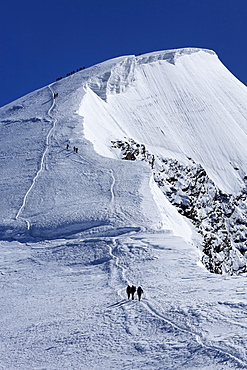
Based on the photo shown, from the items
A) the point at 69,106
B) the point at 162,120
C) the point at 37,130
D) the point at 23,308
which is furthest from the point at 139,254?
the point at 162,120

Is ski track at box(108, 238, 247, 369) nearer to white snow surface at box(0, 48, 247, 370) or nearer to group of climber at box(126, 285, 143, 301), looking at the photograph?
white snow surface at box(0, 48, 247, 370)

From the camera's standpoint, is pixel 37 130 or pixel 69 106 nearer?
pixel 37 130

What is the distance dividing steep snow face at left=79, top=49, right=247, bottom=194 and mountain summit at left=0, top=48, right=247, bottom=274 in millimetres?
157

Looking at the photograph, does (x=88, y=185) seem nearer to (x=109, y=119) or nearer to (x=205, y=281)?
(x=205, y=281)

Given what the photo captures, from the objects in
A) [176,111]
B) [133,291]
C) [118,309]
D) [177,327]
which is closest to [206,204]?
[176,111]

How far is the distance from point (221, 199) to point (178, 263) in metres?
25.9

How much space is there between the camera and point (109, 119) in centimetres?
4966

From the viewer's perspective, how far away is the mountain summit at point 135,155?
26750 mm

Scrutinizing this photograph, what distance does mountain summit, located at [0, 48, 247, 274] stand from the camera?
87.8 feet

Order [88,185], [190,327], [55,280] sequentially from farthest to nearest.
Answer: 1. [88,185]
2. [55,280]
3. [190,327]

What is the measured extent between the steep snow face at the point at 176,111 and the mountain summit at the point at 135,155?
16 centimetres

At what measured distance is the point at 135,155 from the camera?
1662 inches

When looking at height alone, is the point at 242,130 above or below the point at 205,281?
above

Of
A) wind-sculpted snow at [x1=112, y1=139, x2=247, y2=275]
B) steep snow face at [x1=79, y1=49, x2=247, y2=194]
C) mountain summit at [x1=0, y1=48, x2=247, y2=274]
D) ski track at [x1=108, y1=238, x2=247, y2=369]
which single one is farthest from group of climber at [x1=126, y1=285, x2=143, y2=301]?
steep snow face at [x1=79, y1=49, x2=247, y2=194]
